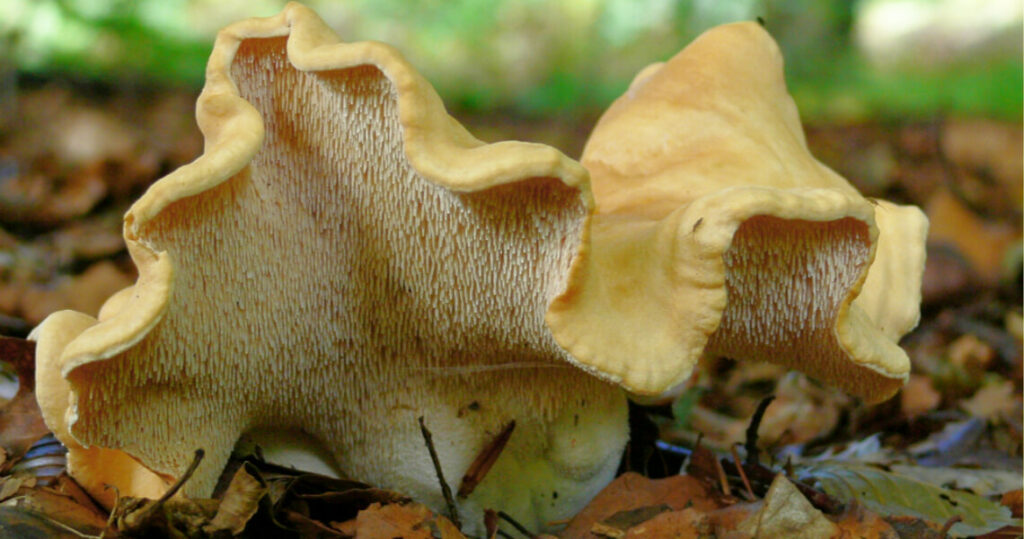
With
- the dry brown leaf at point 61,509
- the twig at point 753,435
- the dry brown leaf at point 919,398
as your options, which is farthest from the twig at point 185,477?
the dry brown leaf at point 919,398

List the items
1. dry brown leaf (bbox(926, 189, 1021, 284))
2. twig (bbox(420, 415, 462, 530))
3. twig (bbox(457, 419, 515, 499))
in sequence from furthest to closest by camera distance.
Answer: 1. dry brown leaf (bbox(926, 189, 1021, 284))
2. twig (bbox(457, 419, 515, 499))
3. twig (bbox(420, 415, 462, 530))

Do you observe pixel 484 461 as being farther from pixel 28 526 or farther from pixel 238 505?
pixel 28 526

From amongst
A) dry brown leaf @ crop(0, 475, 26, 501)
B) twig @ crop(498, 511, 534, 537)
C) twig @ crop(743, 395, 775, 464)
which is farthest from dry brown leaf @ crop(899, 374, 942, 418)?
dry brown leaf @ crop(0, 475, 26, 501)

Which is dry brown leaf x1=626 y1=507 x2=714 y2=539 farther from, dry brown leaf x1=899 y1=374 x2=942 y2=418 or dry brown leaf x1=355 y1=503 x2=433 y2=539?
dry brown leaf x1=899 y1=374 x2=942 y2=418

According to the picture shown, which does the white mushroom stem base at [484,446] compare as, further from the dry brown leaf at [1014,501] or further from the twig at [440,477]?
the dry brown leaf at [1014,501]

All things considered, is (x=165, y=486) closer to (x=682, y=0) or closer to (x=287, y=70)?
(x=287, y=70)

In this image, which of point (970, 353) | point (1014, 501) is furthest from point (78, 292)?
point (970, 353)
